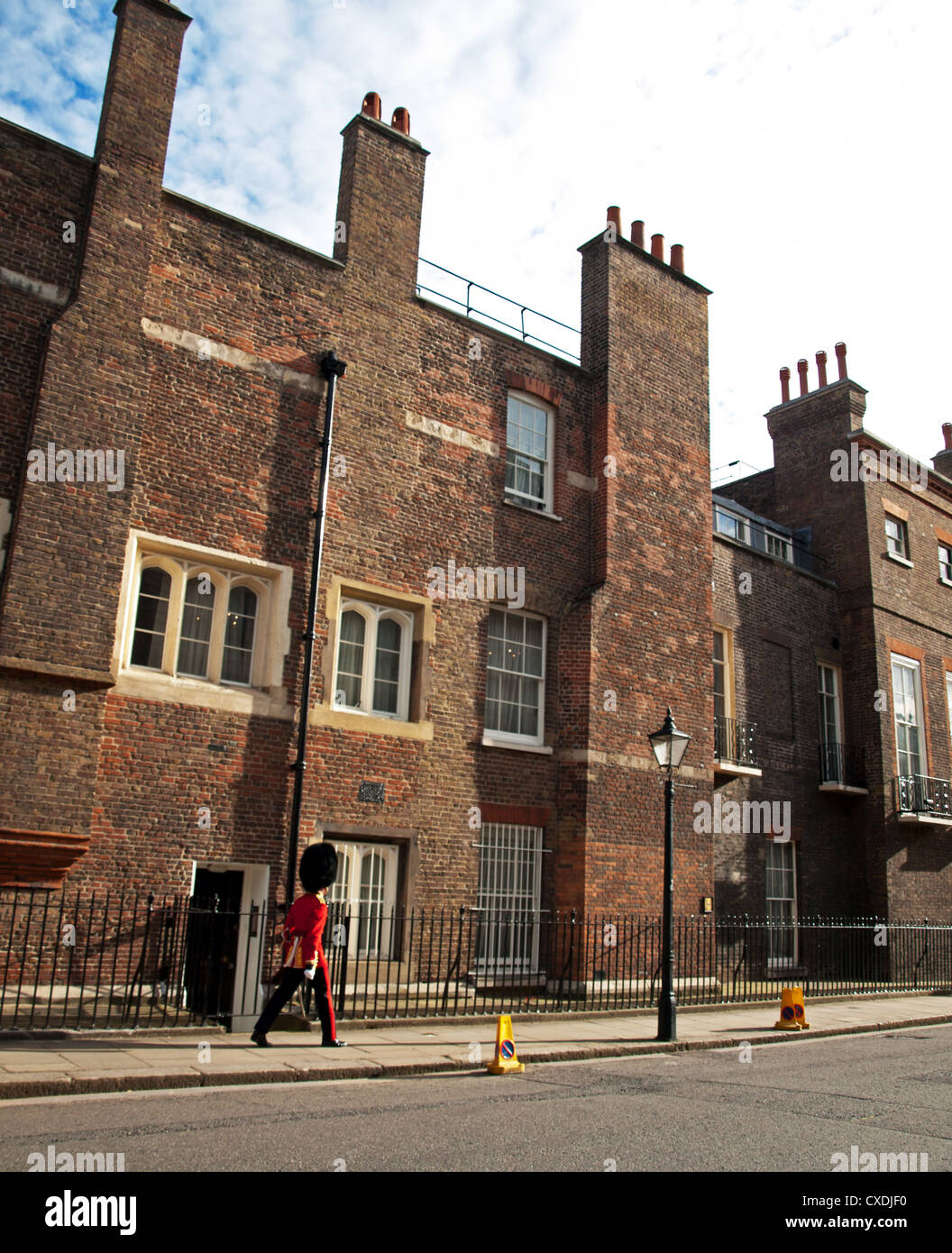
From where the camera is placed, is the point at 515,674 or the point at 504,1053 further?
the point at 515,674

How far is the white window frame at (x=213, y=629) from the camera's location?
12.3 metres

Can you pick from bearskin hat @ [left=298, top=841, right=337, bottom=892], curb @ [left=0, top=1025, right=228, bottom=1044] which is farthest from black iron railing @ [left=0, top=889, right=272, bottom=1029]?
bearskin hat @ [left=298, top=841, right=337, bottom=892]

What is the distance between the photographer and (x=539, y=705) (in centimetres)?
1638

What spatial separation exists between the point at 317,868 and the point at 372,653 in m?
4.70

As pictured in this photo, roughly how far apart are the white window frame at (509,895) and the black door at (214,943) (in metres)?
3.60

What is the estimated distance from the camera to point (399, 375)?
15.4m

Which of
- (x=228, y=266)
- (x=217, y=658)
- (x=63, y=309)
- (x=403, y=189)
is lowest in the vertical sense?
(x=217, y=658)

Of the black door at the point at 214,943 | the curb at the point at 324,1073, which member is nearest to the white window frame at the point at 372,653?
the black door at the point at 214,943

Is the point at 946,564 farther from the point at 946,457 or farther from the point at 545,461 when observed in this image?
the point at 545,461

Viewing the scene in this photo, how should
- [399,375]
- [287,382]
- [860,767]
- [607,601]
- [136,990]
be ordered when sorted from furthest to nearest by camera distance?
[860,767], [607,601], [399,375], [287,382], [136,990]

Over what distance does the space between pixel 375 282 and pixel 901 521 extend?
15964mm

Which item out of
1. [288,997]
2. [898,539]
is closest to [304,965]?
[288,997]

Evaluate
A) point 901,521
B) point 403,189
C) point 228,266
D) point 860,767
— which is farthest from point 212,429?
point 901,521

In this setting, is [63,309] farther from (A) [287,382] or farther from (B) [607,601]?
(B) [607,601]
